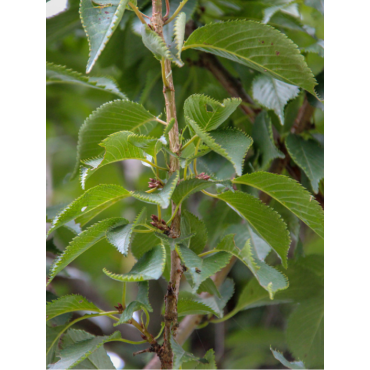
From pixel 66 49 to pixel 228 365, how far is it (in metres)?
0.48

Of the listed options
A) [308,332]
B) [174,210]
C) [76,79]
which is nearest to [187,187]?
[174,210]

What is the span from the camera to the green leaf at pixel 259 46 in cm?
26

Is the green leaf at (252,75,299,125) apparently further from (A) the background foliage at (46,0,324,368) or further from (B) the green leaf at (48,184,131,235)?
(B) the green leaf at (48,184,131,235)

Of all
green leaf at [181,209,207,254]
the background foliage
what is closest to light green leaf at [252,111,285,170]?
the background foliage

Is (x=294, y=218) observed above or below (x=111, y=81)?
below

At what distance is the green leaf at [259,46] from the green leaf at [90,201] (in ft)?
0.37

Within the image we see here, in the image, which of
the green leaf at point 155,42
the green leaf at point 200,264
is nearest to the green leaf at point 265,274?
the green leaf at point 200,264

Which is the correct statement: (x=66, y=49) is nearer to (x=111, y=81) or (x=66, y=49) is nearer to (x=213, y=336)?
(x=111, y=81)

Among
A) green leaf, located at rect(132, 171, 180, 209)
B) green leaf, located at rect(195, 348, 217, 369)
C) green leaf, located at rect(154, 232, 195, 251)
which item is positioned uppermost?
green leaf, located at rect(132, 171, 180, 209)

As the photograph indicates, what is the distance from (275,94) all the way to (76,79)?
0.18m

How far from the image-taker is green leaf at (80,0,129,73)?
0.21 meters

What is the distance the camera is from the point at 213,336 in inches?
22.0

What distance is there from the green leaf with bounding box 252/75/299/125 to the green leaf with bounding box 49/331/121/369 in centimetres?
24
